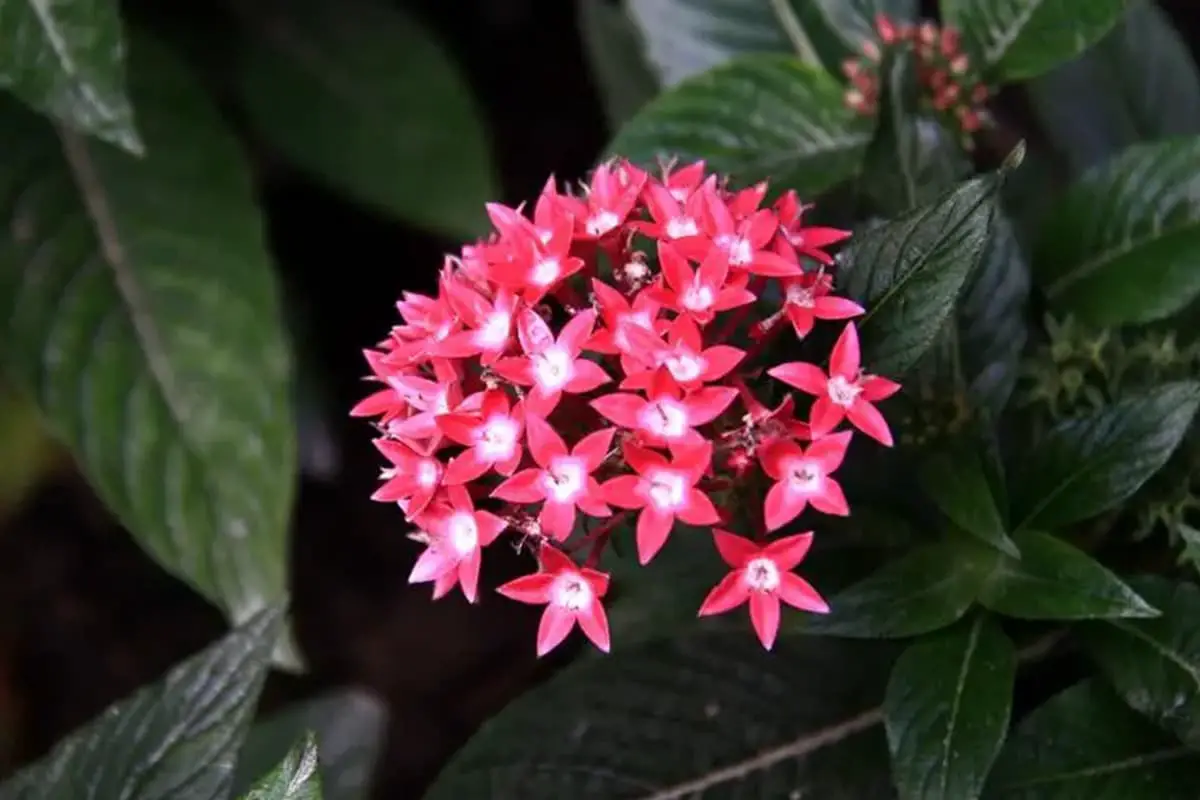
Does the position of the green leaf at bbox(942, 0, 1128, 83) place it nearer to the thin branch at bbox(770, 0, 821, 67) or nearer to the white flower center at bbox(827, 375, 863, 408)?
the thin branch at bbox(770, 0, 821, 67)

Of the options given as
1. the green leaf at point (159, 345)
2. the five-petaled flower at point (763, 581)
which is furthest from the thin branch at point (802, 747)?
the green leaf at point (159, 345)

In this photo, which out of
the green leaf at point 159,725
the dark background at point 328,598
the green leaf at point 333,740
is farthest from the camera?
the dark background at point 328,598

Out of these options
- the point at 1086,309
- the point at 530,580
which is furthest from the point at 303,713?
the point at 1086,309

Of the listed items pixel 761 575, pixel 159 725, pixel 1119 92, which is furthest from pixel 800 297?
pixel 1119 92

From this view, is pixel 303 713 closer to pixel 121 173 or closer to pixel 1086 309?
pixel 121 173

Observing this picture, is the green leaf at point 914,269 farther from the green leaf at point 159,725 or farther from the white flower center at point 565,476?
the green leaf at point 159,725
